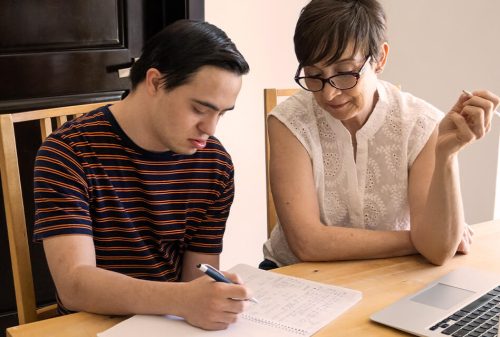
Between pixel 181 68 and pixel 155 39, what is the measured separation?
0.10 m

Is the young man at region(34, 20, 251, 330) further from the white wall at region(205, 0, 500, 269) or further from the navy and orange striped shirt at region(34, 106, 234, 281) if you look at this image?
the white wall at region(205, 0, 500, 269)

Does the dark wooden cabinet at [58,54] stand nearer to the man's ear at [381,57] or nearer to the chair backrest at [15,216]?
the chair backrest at [15,216]

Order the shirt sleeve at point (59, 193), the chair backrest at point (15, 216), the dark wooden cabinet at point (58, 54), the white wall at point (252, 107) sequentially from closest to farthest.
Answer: the shirt sleeve at point (59, 193) < the chair backrest at point (15, 216) < the dark wooden cabinet at point (58, 54) < the white wall at point (252, 107)

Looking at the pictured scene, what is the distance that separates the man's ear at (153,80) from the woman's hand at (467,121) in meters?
0.59

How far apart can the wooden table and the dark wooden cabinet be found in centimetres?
131

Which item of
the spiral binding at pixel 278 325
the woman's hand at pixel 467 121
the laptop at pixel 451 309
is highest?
the woman's hand at pixel 467 121

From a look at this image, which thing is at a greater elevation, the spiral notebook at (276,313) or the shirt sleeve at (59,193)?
the shirt sleeve at (59,193)

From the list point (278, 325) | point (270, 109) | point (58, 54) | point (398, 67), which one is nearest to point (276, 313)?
point (278, 325)

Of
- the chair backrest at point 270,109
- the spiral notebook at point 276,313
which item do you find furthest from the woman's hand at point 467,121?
the chair backrest at point 270,109

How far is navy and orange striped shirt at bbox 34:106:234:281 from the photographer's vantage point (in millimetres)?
1272

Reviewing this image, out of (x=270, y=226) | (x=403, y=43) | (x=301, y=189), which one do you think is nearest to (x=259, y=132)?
(x=403, y=43)

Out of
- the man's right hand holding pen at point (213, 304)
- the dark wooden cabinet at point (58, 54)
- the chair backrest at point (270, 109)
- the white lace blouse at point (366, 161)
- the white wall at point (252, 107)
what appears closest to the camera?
the man's right hand holding pen at point (213, 304)

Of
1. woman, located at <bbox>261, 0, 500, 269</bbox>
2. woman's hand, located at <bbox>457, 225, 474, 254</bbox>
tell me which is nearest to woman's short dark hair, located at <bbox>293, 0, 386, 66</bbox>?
woman, located at <bbox>261, 0, 500, 269</bbox>

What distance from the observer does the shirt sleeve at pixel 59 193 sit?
124 centimetres
